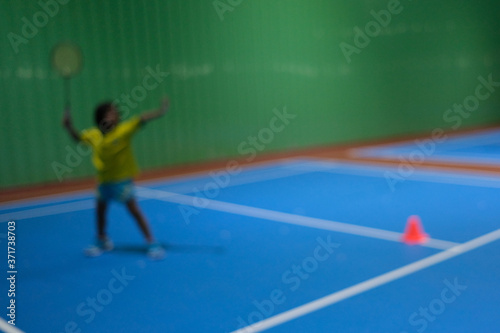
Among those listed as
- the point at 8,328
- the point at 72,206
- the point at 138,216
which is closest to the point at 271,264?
the point at 138,216

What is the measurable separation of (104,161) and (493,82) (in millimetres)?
14095

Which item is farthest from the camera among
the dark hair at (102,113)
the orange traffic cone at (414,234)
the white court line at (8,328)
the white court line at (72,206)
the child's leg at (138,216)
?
the white court line at (72,206)

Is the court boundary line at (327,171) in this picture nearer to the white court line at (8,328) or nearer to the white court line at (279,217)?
the white court line at (279,217)

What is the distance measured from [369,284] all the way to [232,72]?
23.1ft

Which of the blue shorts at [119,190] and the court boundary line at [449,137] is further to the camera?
the court boundary line at [449,137]

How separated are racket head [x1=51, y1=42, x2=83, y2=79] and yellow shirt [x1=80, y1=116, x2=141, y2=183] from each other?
76 cm

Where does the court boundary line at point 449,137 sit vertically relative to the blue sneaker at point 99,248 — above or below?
below

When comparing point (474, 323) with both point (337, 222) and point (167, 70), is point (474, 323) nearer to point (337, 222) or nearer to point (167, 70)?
point (337, 222)

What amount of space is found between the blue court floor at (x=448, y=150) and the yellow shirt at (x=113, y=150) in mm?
6169

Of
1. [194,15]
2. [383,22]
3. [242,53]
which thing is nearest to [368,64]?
[383,22]

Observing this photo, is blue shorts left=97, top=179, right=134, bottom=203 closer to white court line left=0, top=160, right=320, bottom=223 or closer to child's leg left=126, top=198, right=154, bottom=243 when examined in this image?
child's leg left=126, top=198, right=154, bottom=243

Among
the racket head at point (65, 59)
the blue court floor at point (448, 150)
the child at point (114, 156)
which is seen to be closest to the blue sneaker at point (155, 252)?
the child at point (114, 156)

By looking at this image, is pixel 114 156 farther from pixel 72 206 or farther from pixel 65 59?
pixel 72 206

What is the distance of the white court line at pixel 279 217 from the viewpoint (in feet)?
15.9
